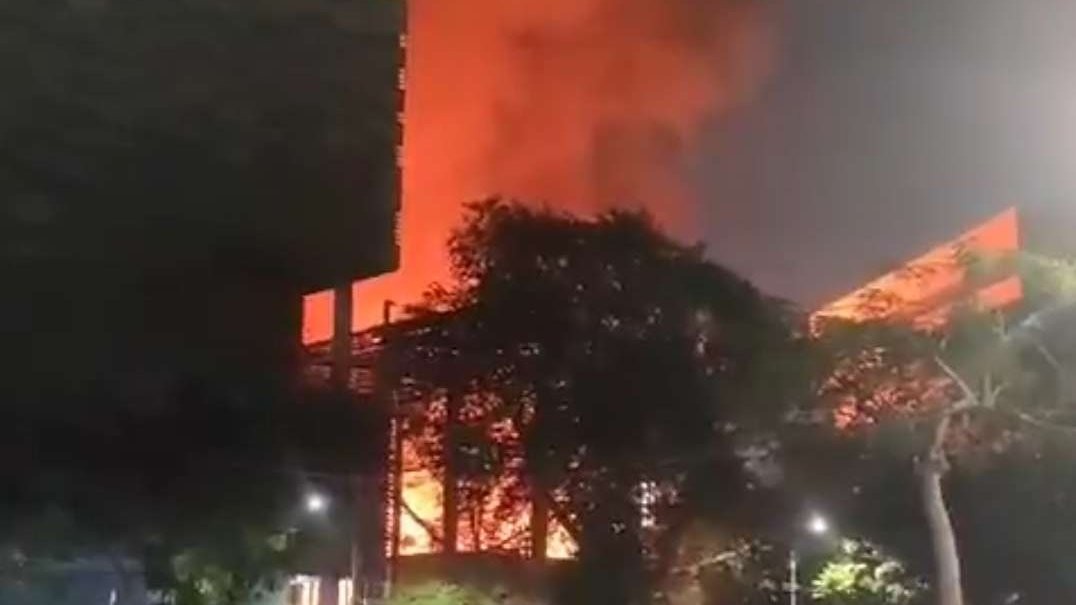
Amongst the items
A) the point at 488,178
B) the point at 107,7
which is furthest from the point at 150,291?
the point at 488,178

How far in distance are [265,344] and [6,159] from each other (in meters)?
1.46

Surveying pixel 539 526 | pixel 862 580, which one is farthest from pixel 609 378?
pixel 862 580

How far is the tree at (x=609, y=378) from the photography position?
709cm

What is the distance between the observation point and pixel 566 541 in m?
7.30

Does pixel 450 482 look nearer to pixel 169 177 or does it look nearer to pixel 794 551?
pixel 794 551

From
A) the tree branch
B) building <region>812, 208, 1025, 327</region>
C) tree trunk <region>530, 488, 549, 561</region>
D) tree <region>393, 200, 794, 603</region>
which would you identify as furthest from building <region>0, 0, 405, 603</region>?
the tree branch

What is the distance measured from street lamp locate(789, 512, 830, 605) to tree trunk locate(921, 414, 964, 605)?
2.51 ft

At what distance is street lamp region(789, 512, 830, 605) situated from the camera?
784 centimetres

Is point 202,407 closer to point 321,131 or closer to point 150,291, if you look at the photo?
point 150,291

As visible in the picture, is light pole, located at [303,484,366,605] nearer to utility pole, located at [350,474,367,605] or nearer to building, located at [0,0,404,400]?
utility pole, located at [350,474,367,605]

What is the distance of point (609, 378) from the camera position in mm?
7133

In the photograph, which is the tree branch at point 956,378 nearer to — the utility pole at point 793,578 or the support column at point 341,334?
the utility pole at point 793,578

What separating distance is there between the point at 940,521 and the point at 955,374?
622 millimetres

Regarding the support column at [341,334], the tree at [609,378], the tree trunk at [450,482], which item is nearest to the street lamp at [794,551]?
the tree at [609,378]
